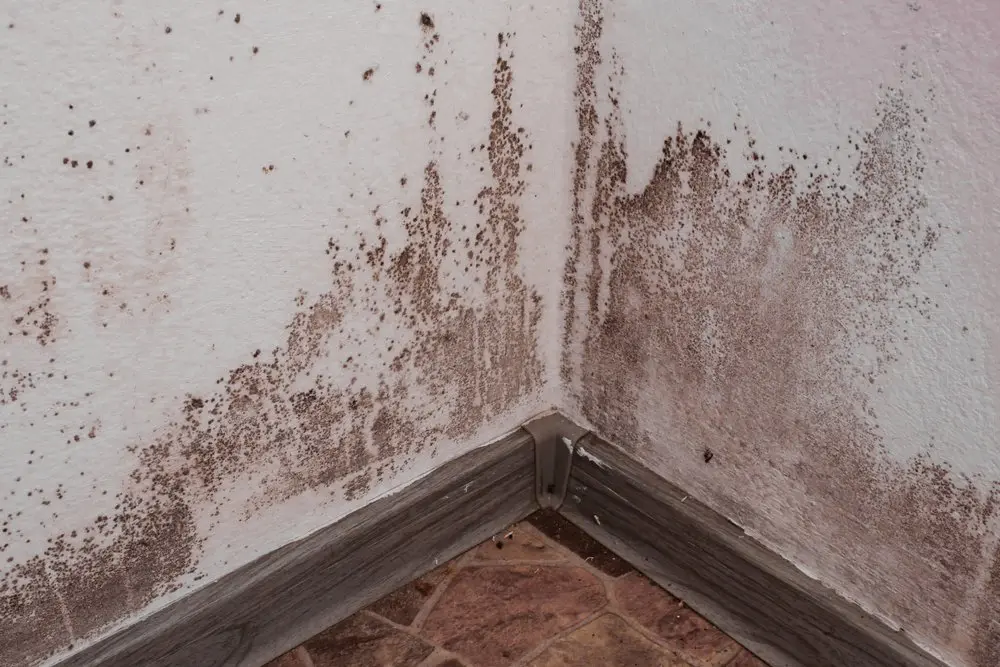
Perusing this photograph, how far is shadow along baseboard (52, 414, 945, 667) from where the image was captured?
7.33 feet

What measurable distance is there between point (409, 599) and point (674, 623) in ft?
2.34

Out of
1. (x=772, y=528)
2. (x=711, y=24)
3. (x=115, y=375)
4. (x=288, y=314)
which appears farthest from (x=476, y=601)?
(x=711, y=24)

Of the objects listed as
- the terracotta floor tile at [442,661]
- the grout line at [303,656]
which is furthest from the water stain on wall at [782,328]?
the grout line at [303,656]

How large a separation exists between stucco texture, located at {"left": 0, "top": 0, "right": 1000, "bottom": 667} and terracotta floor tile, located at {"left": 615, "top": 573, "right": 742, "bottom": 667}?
12.6 inches

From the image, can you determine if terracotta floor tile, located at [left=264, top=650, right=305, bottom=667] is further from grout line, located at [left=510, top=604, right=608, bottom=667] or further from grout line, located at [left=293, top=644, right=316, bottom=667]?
Result: grout line, located at [left=510, top=604, right=608, bottom=667]

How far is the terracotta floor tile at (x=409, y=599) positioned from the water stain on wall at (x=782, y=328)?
0.66 meters

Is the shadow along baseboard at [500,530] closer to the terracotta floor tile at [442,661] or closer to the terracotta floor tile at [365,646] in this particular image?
the terracotta floor tile at [365,646]

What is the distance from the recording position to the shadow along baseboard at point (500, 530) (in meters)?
2.23

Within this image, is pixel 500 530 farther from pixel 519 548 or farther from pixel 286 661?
pixel 286 661

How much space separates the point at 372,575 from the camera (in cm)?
262

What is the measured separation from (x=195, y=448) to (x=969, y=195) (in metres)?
1.61

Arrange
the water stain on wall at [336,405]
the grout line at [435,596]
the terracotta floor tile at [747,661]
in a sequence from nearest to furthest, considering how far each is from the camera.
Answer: the water stain on wall at [336,405] → the terracotta floor tile at [747,661] → the grout line at [435,596]

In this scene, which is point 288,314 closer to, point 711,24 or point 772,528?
point 711,24

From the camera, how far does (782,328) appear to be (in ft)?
7.12
